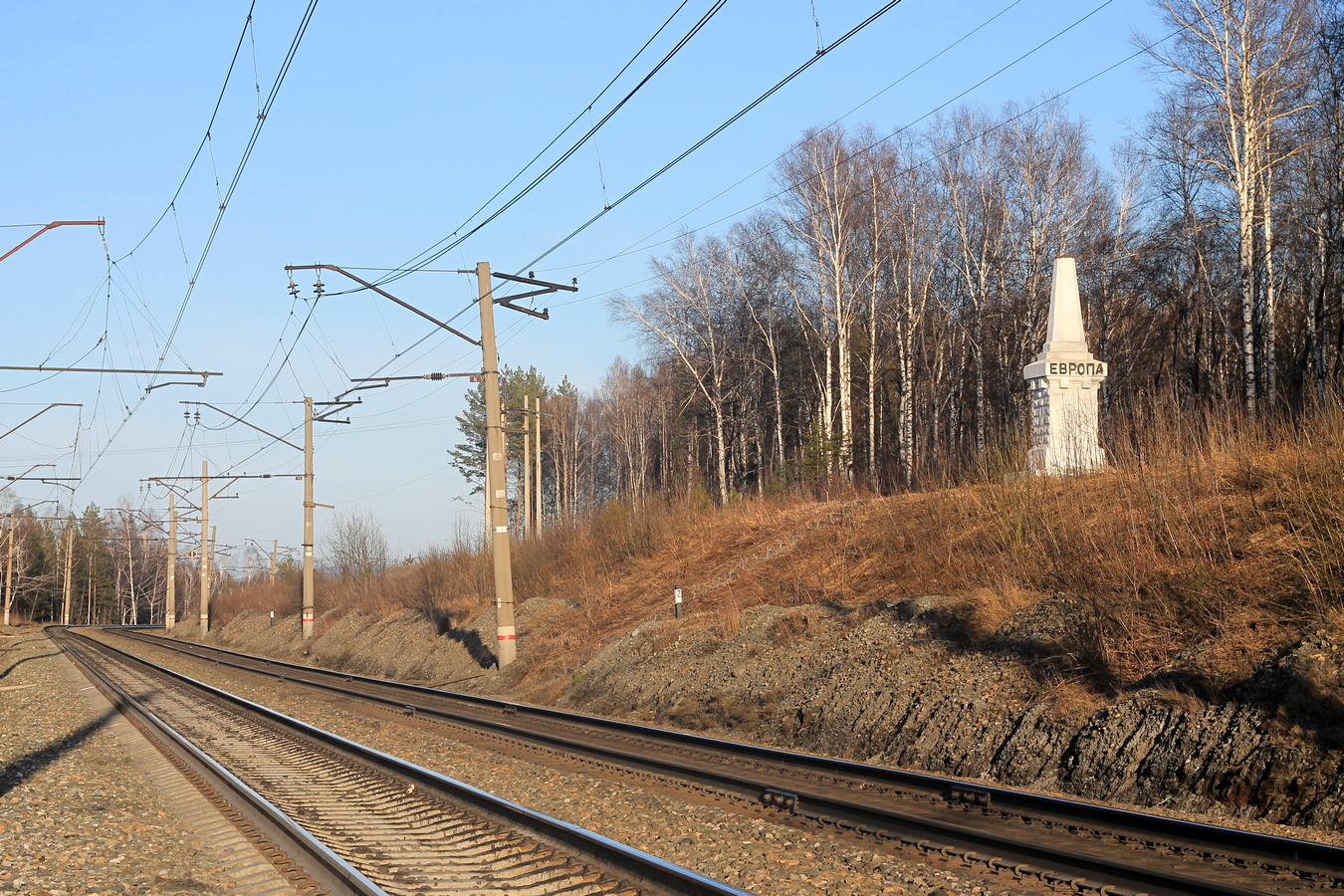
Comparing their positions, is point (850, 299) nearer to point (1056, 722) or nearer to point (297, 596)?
point (1056, 722)

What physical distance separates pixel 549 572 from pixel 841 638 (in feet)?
62.9

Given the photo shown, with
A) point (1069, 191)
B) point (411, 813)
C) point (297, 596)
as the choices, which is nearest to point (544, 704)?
point (411, 813)

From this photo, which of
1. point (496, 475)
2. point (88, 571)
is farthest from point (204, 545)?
point (88, 571)

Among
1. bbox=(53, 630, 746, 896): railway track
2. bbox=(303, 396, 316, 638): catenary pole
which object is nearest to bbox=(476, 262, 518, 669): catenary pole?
bbox=(53, 630, 746, 896): railway track

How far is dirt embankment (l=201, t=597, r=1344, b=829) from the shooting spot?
866 centimetres

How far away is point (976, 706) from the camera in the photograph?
39.4 feet

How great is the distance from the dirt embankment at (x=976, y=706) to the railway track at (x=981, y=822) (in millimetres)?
1226

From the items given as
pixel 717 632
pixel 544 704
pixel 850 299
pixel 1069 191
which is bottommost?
pixel 544 704

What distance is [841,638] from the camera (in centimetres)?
1582

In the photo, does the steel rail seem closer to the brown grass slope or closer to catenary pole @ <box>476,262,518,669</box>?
the brown grass slope

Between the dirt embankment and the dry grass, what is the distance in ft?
1.25

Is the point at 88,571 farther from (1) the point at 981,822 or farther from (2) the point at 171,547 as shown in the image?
(1) the point at 981,822

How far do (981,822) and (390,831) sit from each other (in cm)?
509

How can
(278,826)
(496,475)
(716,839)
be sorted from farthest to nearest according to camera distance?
(496,475)
(278,826)
(716,839)
